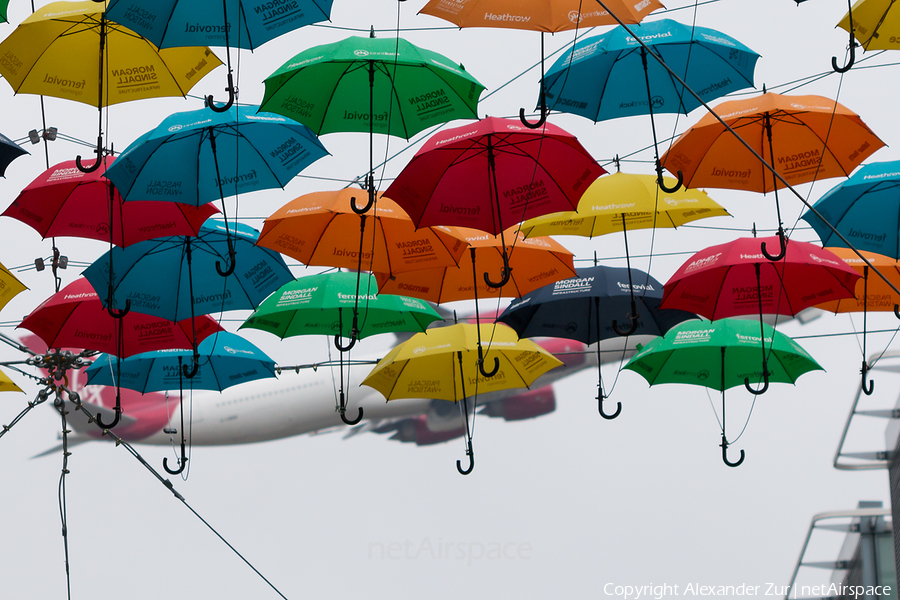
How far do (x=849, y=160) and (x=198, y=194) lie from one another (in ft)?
13.8

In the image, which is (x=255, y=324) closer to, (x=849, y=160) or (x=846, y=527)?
(x=849, y=160)

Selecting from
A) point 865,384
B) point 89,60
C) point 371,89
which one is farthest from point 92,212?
A: point 865,384

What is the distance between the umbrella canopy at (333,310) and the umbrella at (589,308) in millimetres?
823

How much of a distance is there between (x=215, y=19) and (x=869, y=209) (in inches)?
176

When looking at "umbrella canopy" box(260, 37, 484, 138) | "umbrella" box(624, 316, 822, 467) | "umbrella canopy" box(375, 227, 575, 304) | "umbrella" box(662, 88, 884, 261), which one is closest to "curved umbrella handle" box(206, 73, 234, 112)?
"umbrella canopy" box(260, 37, 484, 138)

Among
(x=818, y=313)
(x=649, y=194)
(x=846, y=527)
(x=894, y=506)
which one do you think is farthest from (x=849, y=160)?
(x=818, y=313)

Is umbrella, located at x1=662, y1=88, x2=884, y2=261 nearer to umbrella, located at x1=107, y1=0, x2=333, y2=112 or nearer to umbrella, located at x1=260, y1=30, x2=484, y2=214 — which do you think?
umbrella, located at x1=260, y1=30, x2=484, y2=214

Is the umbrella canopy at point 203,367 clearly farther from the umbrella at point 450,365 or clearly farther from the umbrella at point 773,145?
the umbrella at point 773,145

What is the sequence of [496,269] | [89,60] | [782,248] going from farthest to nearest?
1. [496,269]
2. [782,248]
3. [89,60]

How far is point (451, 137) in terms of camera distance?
5.54 m

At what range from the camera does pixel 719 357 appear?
26.4 ft

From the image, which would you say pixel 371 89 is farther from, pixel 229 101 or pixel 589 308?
pixel 589 308

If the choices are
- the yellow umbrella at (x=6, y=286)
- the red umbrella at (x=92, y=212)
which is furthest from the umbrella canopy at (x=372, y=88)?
the yellow umbrella at (x=6, y=286)

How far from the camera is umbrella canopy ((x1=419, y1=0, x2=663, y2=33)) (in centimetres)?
458
